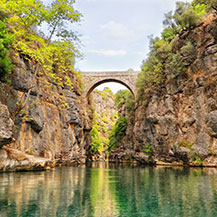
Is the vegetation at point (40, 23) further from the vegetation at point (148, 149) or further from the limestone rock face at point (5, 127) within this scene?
the vegetation at point (148, 149)

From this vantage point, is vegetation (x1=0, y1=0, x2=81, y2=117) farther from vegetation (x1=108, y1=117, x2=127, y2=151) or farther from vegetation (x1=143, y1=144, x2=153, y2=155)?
vegetation (x1=108, y1=117, x2=127, y2=151)

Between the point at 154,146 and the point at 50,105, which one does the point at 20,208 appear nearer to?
the point at 50,105

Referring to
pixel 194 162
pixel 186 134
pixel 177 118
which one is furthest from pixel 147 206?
pixel 177 118

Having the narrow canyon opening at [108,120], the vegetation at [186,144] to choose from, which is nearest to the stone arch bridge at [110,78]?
the narrow canyon opening at [108,120]

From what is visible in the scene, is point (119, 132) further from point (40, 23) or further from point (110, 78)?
point (40, 23)

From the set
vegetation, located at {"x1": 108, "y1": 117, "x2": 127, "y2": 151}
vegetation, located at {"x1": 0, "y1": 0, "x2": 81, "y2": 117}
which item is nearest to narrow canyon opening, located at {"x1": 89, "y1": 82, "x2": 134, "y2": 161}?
vegetation, located at {"x1": 108, "y1": 117, "x2": 127, "y2": 151}

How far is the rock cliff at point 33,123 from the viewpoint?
1408 centimetres

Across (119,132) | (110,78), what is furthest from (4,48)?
(119,132)

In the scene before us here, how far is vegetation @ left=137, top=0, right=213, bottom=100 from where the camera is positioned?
84.2ft

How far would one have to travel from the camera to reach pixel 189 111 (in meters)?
25.7

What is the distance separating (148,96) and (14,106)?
2288 centimetres

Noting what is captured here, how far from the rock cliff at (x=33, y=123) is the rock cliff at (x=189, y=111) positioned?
11642 millimetres

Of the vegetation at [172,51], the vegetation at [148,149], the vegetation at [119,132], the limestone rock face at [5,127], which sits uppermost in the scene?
the vegetation at [172,51]

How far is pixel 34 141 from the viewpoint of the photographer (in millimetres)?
18922
